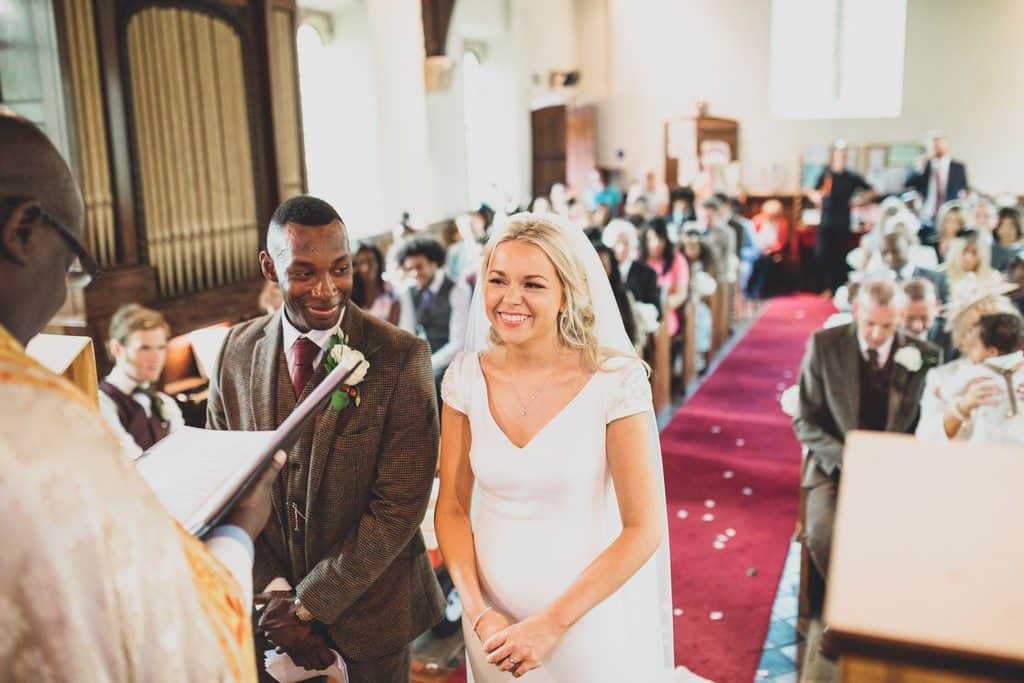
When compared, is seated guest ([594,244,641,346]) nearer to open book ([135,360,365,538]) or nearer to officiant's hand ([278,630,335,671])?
officiant's hand ([278,630,335,671])

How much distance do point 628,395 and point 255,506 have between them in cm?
99

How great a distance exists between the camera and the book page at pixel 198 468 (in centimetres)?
128

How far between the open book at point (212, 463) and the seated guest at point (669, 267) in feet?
19.3

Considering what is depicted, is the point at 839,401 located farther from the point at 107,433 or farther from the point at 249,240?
the point at 249,240

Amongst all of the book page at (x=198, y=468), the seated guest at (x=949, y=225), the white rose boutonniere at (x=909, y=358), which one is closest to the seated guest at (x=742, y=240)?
the seated guest at (x=949, y=225)

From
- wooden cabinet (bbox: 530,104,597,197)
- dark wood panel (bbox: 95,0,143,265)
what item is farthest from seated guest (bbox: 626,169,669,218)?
dark wood panel (bbox: 95,0,143,265)

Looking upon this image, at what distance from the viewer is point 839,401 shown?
3795mm

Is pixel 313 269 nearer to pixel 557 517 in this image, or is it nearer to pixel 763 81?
pixel 557 517

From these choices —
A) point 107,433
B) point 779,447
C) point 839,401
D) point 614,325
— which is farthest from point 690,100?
point 107,433

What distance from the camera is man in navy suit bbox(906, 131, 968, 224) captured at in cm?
1093

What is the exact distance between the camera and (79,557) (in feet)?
3.09

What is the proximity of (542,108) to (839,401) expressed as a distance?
10.3 m

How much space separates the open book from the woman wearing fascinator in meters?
0.67

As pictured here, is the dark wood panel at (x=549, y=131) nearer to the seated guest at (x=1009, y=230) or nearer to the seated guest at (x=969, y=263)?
the seated guest at (x=1009, y=230)
